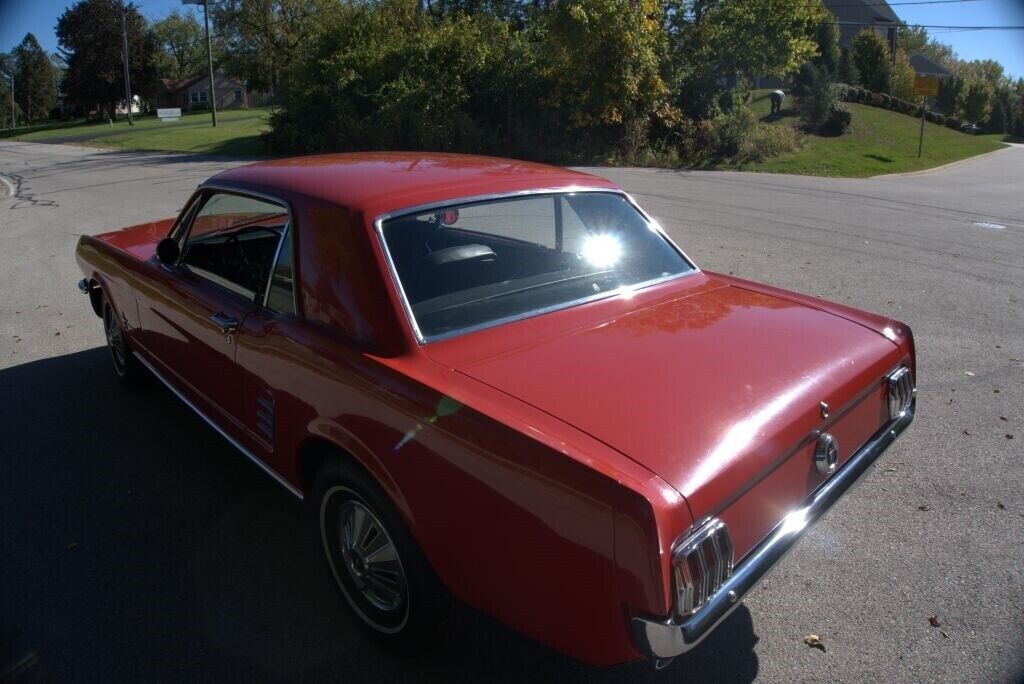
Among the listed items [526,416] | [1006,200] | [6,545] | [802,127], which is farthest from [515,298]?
[802,127]

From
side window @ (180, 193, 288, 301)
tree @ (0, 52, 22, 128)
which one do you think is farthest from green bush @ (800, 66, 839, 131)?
tree @ (0, 52, 22, 128)

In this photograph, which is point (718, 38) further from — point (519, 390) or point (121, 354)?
point (519, 390)

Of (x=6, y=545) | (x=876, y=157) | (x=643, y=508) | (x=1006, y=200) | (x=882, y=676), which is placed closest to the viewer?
(x=643, y=508)

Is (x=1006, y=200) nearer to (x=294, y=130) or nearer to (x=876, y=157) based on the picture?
(x=876, y=157)

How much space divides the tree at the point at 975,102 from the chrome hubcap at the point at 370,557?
59495 millimetres

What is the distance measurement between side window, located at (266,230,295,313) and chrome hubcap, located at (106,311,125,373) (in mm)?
2326

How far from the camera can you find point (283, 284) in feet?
10.1

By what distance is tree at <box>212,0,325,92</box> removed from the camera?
50438 mm

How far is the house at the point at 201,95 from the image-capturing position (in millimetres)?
85688

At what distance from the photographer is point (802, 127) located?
102 feet

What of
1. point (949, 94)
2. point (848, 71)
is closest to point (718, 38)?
Result: point (848, 71)

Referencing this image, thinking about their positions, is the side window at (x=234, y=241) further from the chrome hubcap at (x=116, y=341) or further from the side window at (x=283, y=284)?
the chrome hubcap at (x=116, y=341)

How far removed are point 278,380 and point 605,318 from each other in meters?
1.29

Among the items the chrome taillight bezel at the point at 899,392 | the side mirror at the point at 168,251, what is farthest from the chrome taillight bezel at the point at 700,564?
the side mirror at the point at 168,251
